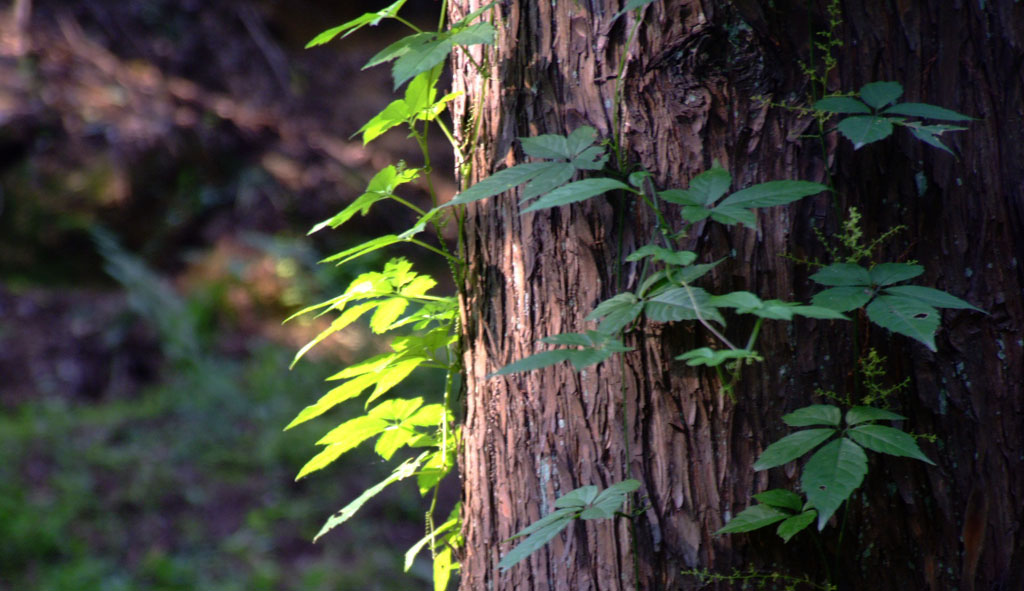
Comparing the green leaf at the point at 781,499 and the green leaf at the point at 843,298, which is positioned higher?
the green leaf at the point at 843,298

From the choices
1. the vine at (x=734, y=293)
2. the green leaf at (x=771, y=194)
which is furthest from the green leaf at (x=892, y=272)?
the green leaf at (x=771, y=194)

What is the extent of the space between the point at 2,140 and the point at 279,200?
2128 millimetres

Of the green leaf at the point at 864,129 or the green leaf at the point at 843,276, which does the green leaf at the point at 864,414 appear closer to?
the green leaf at the point at 843,276

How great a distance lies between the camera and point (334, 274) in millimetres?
6141

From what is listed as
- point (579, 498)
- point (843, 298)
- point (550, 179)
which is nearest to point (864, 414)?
point (843, 298)

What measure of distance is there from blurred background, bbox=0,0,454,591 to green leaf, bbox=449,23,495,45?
76.4 inches

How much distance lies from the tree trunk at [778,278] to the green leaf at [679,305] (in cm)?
8

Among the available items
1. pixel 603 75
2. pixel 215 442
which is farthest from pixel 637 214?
pixel 215 442

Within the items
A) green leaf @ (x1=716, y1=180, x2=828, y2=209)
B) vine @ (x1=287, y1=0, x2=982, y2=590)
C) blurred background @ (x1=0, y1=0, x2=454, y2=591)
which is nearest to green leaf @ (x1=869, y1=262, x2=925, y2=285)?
vine @ (x1=287, y1=0, x2=982, y2=590)

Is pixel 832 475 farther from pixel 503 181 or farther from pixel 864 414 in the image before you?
pixel 503 181

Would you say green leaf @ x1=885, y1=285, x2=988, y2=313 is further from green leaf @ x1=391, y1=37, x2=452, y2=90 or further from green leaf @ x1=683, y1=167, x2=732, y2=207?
green leaf @ x1=391, y1=37, x2=452, y2=90

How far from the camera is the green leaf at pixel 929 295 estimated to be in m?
0.98

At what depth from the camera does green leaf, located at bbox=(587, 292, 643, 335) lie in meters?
1.02

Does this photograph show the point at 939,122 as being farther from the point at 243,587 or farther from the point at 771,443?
the point at 243,587
